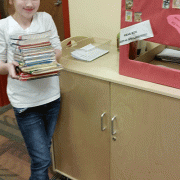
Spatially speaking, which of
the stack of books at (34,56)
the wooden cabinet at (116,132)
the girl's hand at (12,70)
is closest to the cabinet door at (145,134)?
the wooden cabinet at (116,132)

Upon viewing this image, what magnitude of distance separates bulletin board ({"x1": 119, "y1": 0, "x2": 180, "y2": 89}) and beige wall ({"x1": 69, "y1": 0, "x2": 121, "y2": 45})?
0.47 meters

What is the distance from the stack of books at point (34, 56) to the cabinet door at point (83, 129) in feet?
0.86

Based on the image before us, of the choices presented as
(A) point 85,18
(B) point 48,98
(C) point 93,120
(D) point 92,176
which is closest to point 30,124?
(B) point 48,98

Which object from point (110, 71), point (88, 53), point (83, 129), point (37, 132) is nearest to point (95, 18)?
point (88, 53)

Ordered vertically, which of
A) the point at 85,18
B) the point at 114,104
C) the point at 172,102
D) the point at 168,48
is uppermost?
the point at 85,18

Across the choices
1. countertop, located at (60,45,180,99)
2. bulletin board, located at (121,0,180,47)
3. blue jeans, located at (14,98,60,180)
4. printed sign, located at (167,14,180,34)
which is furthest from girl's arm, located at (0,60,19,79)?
printed sign, located at (167,14,180,34)

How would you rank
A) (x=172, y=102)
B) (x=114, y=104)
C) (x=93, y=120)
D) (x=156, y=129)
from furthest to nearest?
(x=93, y=120) < (x=114, y=104) < (x=156, y=129) < (x=172, y=102)

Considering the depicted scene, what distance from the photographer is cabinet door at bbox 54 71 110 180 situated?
1408 mm

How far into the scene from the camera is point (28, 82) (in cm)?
131

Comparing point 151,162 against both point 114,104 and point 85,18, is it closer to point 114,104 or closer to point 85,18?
point 114,104

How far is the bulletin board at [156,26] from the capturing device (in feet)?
3.40

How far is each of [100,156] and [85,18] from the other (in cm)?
96

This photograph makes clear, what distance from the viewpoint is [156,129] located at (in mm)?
1218

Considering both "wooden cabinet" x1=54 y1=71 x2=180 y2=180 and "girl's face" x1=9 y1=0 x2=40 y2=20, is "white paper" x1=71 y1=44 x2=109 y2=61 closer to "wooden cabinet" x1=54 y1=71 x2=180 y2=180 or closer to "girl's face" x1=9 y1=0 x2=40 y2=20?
"wooden cabinet" x1=54 y1=71 x2=180 y2=180
